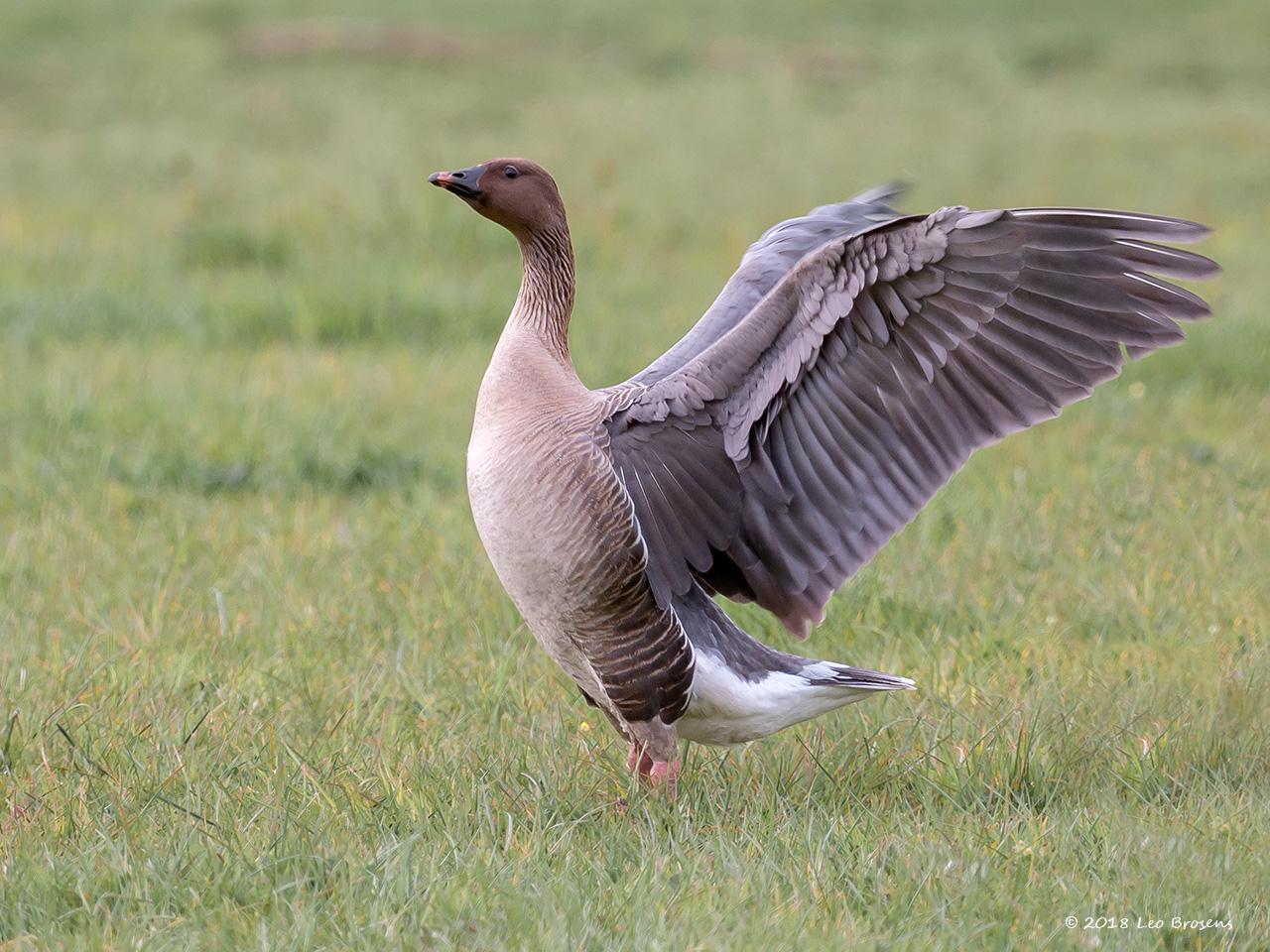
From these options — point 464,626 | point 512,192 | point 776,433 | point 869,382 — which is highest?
point 512,192

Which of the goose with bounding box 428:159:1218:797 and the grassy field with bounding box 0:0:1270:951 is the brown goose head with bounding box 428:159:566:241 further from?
the grassy field with bounding box 0:0:1270:951

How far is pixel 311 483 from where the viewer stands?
652 centimetres

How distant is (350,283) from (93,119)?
723 cm

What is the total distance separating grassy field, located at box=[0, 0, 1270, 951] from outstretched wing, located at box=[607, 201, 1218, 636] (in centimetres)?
64

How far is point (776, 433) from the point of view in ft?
12.9

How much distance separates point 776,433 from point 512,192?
3.07ft

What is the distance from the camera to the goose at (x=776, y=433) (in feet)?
11.9

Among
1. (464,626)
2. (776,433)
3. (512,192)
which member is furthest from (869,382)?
(464,626)

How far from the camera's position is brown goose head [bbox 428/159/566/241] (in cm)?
407

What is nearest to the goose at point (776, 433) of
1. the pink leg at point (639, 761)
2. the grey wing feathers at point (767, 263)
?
the pink leg at point (639, 761)

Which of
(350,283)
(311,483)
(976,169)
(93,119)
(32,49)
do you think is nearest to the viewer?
(311,483)

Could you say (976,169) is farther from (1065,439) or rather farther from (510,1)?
(510,1)

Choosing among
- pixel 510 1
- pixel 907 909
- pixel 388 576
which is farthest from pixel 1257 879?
pixel 510 1

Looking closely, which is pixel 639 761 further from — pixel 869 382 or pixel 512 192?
pixel 512 192
